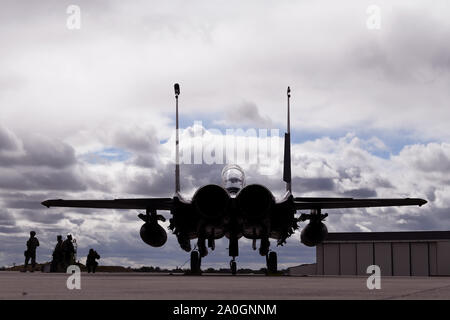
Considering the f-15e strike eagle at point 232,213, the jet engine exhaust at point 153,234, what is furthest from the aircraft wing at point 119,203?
the jet engine exhaust at point 153,234

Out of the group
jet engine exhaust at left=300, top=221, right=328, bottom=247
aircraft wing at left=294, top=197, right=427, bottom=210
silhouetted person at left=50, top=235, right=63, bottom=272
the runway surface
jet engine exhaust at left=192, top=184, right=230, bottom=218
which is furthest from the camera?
silhouetted person at left=50, top=235, right=63, bottom=272

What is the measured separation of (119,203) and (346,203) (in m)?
9.34

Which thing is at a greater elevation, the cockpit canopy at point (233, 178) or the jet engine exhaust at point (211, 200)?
the cockpit canopy at point (233, 178)

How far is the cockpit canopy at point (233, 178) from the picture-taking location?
25844 millimetres

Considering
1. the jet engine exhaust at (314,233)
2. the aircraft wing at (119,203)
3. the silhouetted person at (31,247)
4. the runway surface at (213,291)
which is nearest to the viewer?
the runway surface at (213,291)

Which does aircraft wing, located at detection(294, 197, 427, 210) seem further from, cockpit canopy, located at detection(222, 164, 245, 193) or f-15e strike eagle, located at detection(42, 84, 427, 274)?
cockpit canopy, located at detection(222, 164, 245, 193)

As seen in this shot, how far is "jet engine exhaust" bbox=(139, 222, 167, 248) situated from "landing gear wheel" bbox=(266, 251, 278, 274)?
417 centimetres

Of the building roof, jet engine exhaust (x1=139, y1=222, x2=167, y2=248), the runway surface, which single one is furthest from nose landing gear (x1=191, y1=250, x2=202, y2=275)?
the building roof

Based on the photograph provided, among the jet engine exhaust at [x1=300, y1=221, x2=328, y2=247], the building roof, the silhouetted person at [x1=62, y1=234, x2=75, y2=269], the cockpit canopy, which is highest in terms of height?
the cockpit canopy

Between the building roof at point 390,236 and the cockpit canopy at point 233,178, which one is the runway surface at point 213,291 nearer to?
the cockpit canopy at point 233,178

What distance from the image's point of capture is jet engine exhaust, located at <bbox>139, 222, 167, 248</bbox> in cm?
2589

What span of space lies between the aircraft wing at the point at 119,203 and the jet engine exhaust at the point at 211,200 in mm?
3085

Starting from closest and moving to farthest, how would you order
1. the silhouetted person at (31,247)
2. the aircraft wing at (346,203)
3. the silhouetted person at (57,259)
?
1. the aircraft wing at (346,203)
2. the silhouetted person at (31,247)
3. the silhouetted person at (57,259)
